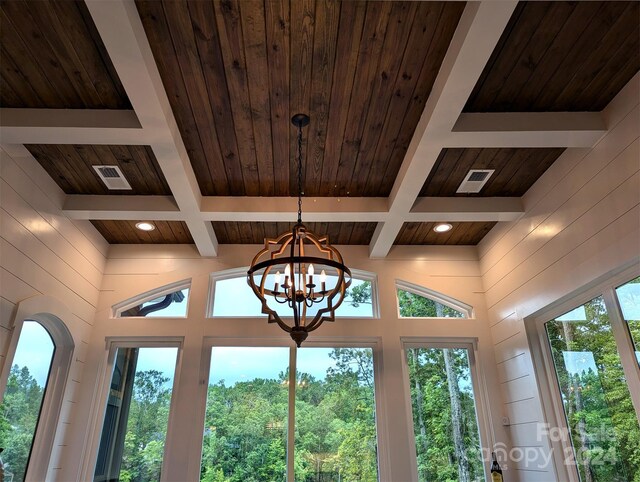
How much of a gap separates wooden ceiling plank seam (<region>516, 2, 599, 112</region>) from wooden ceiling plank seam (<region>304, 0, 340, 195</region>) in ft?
3.71

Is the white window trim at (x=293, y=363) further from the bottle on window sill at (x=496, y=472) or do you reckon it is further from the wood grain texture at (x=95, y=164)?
the wood grain texture at (x=95, y=164)

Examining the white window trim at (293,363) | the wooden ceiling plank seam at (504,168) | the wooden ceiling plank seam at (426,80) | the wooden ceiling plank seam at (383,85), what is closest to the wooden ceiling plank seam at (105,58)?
the wooden ceiling plank seam at (383,85)

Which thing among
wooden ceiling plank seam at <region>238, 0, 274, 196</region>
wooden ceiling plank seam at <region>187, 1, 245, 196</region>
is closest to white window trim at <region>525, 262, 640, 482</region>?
wooden ceiling plank seam at <region>238, 0, 274, 196</region>

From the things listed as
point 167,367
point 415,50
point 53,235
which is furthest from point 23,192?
point 415,50

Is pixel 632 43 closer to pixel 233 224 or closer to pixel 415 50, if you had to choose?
pixel 415 50

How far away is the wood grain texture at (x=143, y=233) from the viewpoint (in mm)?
4156

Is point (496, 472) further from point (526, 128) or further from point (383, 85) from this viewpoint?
point (383, 85)

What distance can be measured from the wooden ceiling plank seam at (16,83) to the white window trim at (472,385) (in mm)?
3455

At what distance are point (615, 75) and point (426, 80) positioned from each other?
1057 mm

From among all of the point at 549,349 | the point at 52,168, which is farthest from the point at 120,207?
the point at 549,349

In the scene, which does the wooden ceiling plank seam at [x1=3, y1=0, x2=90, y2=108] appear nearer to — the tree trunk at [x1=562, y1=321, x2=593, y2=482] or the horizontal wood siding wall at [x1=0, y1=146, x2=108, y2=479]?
the horizontal wood siding wall at [x1=0, y1=146, x2=108, y2=479]

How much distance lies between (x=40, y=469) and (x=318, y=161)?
10.5 ft

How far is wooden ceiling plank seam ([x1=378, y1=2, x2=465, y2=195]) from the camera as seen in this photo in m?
2.18

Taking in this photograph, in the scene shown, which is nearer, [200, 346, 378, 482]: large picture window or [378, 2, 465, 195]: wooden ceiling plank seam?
[378, 2, 465, 195]: wooden ceiling plank seam
